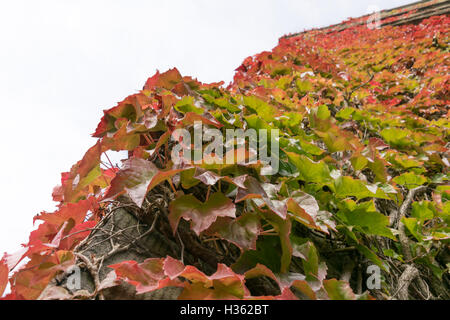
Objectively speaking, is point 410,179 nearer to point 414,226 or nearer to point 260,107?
point 414,226

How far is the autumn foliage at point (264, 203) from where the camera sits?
1.55 feet

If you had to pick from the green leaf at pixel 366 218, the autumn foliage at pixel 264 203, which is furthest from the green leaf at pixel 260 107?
the green leaf at pixel 366 218

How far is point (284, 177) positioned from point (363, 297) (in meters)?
0.36

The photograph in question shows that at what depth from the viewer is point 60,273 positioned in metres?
0.45

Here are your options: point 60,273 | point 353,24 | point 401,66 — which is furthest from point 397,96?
point 353,24

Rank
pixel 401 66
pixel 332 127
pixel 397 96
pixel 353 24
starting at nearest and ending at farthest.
→ 1. pixel 332 127
2. pixel 397 96
3. pixel 401 66
4. pixel 353 24

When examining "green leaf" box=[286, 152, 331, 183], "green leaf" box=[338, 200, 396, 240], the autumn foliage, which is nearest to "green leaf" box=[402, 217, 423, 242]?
the autumn foliage

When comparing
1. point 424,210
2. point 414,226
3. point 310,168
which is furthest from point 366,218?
point 424,210

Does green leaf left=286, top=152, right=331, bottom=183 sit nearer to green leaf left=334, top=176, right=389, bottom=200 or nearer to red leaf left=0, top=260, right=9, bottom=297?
green leaf left=334, top=176, right=389, bottom=200

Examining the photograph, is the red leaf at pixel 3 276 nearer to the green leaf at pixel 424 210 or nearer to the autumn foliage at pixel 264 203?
the autumn foliage at pixel 264 203

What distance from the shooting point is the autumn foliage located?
0.47 meters

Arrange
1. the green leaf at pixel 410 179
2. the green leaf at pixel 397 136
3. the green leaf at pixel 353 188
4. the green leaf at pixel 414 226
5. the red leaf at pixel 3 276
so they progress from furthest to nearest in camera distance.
A: 1. the green leaf at pixel 397 136
2. the green leaf at pixel 410 179
3. the green leaf at pixel 414 226
4. the green leaf at pixel 353 188
5. the red leaf at pixel 3 276

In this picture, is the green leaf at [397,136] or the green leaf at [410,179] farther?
the green leaf at [397,136]

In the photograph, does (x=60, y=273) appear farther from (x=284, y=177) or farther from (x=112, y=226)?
(x=284, y=177)
